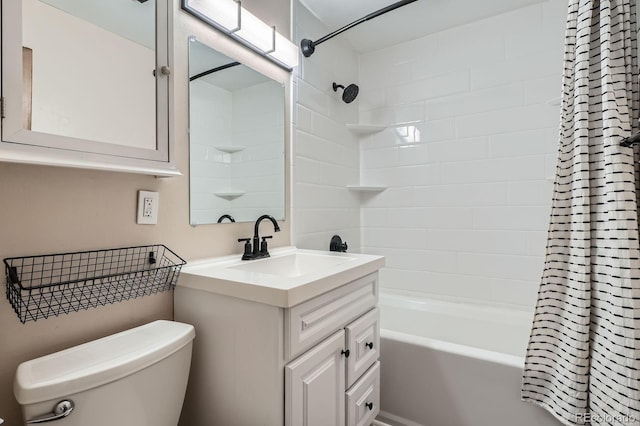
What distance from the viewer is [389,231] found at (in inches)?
98.6

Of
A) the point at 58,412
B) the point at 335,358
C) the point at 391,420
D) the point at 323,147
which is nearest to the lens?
the point at 58,412

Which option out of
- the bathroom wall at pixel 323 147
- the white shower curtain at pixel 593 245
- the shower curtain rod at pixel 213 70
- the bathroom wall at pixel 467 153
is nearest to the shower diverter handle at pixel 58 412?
the shower curtain rod at pixel 213 70

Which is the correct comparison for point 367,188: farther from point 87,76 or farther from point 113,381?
point 113,381

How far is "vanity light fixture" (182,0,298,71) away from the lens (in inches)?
51.3

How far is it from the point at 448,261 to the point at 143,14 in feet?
7.24

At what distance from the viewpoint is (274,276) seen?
105 cm

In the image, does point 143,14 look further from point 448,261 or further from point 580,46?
point 448,261

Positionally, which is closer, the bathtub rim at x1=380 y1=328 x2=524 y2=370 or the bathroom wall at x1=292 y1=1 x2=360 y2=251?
the bathtub rim at x1=380 y1=328 x2=524 y2=370

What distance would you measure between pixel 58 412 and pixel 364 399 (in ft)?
3.42

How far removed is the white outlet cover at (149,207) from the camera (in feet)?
3.60

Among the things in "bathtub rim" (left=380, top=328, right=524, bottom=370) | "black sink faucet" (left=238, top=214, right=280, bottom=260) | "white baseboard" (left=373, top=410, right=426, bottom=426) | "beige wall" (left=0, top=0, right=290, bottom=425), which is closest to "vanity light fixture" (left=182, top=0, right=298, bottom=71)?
"beige wall" (left=0, top=0, right=290, bottom=425)

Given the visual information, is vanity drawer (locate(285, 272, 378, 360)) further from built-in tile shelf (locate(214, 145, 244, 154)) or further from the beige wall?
built-in tile shelf (locate(214, 145, 244, 154))

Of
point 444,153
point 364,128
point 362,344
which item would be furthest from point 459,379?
point 364,128

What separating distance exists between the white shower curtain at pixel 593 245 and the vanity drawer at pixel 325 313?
2.32 ft
